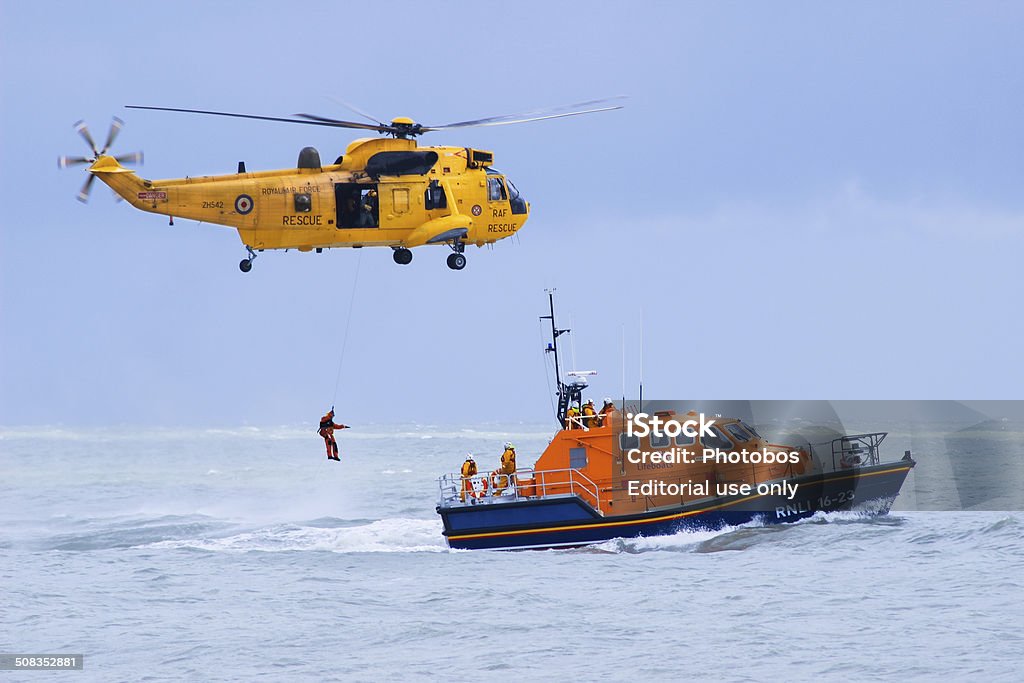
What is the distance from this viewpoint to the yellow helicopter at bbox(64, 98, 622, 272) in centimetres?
2139

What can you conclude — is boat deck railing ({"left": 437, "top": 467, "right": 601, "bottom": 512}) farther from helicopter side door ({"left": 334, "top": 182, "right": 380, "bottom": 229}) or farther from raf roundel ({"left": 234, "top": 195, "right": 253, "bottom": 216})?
raf roundel ({"left": 234, "top": 195, "right": 253, "bottom": 216})

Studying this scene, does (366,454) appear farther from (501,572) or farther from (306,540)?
(501,572)

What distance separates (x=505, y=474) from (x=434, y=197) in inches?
226

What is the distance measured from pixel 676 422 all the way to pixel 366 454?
58.0 m

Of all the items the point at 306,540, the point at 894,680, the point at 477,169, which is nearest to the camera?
the point at 894,680

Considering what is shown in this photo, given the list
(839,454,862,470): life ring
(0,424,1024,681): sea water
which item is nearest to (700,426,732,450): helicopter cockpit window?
(0,424,1024,681): sea water

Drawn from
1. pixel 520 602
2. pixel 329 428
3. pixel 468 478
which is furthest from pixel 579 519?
pixel 329 428

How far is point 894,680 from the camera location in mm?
17156

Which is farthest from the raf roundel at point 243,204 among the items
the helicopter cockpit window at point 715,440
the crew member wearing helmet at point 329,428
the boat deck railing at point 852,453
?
the boat deck railing at point 852,453

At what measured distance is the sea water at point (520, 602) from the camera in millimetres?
18328

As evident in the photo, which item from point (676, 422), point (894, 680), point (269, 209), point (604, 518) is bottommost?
point (894, 680)

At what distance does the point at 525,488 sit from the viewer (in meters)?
26.1

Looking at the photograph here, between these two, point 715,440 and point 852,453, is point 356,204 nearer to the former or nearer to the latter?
point 715,440

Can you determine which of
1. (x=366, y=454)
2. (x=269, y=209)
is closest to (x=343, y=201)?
(x=269, y=209)
